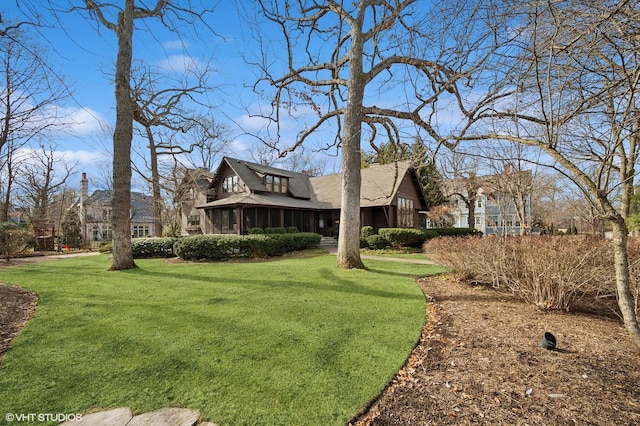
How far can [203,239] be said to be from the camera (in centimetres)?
1362

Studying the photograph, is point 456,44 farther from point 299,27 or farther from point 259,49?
point 299,27

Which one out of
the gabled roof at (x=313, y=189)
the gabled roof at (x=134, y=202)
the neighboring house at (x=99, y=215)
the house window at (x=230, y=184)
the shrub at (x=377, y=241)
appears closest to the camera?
the shrub at (x=377, y=241)

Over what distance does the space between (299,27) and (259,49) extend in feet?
8.36

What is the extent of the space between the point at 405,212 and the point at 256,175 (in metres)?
12.2

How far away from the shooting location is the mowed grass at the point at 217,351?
2.69m

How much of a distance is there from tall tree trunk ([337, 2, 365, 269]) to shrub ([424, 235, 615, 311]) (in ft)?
12.1

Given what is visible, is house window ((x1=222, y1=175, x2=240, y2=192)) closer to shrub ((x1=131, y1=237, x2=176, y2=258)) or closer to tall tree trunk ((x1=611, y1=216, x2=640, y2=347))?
shrub ((x1=131, y1=237, x2=176, y2=258))

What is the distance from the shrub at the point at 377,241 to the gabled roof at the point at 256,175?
8.99 meters

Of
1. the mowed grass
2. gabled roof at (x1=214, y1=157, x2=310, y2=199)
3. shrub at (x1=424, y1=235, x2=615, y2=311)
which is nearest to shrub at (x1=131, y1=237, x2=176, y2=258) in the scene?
gabled roof at (x1=214, y1=157, x2=310, y2=199)

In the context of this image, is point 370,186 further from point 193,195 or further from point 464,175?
point 193,195

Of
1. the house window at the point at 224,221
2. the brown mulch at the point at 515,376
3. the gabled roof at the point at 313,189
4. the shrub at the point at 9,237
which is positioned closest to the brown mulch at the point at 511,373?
the brown mulch at the point at 515,376

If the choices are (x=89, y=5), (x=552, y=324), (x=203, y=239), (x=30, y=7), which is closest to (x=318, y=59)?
(x=89, y=5)

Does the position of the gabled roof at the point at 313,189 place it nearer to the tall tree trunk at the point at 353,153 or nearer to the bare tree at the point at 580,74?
the tall tree trunk at the point at 353,153

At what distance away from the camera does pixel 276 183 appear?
24766 mm
